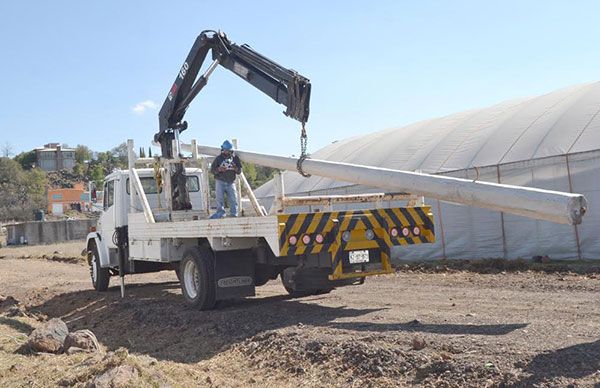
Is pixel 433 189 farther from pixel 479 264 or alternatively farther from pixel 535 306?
pixel 479 264

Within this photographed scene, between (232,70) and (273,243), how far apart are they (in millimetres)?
5117

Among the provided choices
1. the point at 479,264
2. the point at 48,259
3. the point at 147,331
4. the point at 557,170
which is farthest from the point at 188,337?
the point at 48,259

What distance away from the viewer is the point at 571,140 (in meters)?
17.2

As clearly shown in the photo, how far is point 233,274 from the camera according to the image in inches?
406

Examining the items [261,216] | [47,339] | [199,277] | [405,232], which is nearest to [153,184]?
[199,277]

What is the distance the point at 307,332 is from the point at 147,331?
11.3 feet

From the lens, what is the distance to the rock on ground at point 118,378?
5840 mm

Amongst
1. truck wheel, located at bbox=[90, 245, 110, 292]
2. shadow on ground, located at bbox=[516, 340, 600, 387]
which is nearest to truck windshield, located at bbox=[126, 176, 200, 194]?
truck wheel, located at bbox=[90, 245, 110, 292]

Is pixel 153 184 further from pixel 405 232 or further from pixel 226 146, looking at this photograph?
pixel 405 232

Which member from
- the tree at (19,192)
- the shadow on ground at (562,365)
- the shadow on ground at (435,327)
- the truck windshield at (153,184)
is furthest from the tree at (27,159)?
the shadow on ground at (562,365)

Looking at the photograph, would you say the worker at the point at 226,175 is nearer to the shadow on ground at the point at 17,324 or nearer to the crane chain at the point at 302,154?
the crane chain at the point at 302,154

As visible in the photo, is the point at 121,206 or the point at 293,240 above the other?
the point at 121,206

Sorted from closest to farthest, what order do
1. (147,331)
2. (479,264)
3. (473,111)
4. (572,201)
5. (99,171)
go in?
(572,201)
(147,331)
(479,264)
(473,111)
(99,171)

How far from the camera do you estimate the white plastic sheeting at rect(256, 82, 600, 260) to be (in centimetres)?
1645
